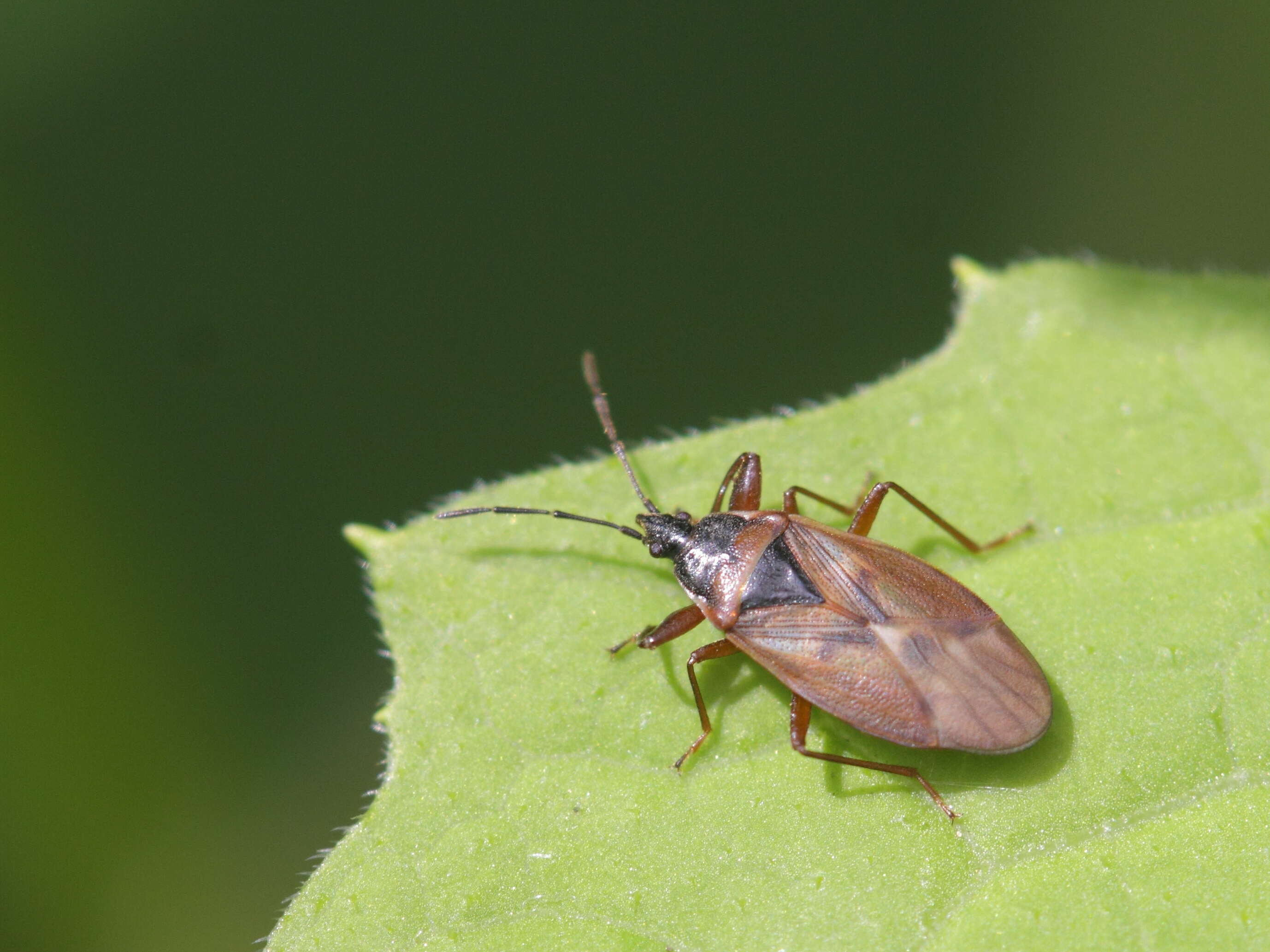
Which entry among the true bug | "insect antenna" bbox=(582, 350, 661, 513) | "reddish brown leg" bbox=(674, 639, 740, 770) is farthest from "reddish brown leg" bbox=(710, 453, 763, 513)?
"reddish brown leg" bbox=(674, 639, 740, 770)

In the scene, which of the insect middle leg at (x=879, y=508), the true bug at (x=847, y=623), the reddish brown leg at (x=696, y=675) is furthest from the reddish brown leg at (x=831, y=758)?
the insect middle leg at (x=879, y=508)

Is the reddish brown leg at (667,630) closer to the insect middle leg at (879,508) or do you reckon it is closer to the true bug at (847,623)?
the true bug at (847,623)

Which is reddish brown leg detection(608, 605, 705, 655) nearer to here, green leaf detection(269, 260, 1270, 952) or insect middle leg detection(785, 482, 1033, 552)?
green leaf detection(269, 260, 1270, 952)

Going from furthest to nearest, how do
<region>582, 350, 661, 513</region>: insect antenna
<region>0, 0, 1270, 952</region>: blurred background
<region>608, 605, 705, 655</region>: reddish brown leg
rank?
<region>0, 0, 1270, 952</region>: blurred background, <region>582, 350, 661, 513</region>: insect antenna, <region>608, 605, 705, 655</region>: reddish brown leg

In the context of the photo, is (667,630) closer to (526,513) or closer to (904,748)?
(526,513)

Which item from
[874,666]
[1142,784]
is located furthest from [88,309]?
[1142,784]

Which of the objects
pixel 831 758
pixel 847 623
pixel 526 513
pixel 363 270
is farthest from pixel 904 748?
pixel 363 270
